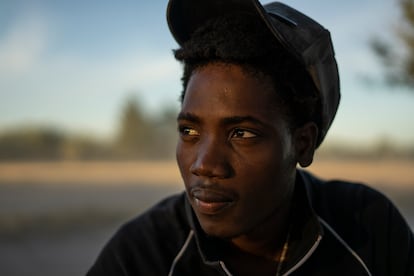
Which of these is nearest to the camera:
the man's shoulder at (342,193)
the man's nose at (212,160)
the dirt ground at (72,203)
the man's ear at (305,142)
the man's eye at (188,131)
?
the man's nose at (212,160)

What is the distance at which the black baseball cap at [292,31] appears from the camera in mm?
1905

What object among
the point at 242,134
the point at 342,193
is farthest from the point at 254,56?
the point at 342,193

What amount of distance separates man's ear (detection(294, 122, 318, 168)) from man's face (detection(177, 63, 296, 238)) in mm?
165

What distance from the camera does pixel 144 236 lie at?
6.97 feet

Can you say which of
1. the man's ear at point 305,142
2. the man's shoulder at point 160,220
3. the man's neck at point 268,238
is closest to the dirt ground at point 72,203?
the man's shoulder at point 160,220

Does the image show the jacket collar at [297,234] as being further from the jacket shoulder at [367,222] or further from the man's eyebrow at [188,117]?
the man's eyebrow at [188,117]

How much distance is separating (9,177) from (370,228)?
21065 mm

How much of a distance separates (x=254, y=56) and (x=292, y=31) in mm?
181

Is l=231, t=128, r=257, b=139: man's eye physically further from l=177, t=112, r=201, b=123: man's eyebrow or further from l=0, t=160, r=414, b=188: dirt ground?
l=0, t=160, r=414, b=188: dirt ground

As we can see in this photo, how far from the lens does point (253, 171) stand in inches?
73.8

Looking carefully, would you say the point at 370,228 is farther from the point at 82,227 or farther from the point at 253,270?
the point at 82,227

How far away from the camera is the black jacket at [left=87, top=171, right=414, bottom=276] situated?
2.04 meters

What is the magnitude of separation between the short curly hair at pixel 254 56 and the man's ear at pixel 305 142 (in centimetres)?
3

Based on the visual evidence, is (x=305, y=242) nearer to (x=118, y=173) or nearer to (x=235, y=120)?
(x=235, y=120)
